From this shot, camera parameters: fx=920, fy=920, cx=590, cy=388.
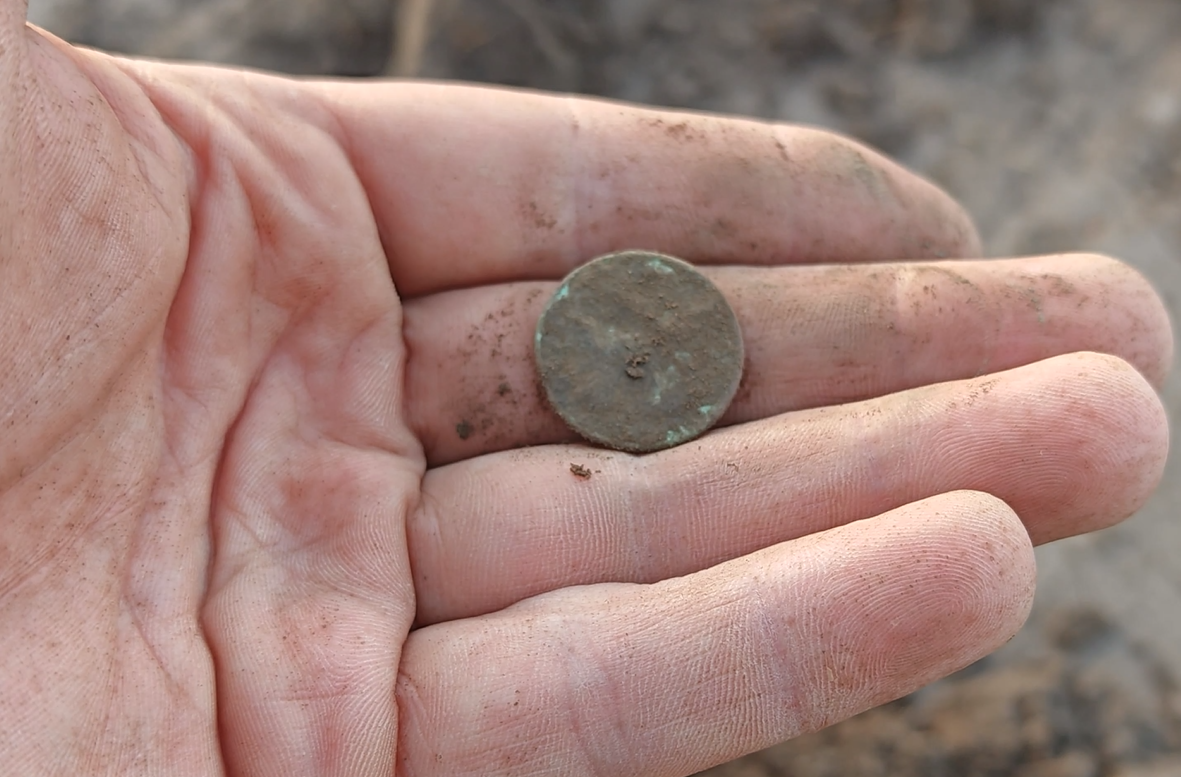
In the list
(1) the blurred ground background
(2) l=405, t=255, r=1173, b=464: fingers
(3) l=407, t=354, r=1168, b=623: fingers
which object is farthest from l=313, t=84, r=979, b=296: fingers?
(1) the blurred ground background

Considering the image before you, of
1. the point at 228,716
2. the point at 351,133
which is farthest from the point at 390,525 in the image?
the point at 351,133

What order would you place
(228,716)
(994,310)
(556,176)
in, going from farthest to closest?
(556,176)
(994,310)
(228,716)

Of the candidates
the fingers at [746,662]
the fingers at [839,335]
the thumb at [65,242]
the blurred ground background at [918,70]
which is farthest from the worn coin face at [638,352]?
the blurred ground background at [918,70]

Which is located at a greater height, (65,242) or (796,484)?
(65,242)

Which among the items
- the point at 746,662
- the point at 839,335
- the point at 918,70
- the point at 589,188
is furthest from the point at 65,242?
the point at 918,70

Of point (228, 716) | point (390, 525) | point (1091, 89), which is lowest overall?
point (228, 716)

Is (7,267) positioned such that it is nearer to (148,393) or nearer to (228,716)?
(148,393)

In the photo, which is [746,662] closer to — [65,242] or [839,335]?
[839,335]

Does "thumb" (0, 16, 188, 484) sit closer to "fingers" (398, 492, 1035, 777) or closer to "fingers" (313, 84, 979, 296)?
"fingers" (313, 84, 979, 296)
